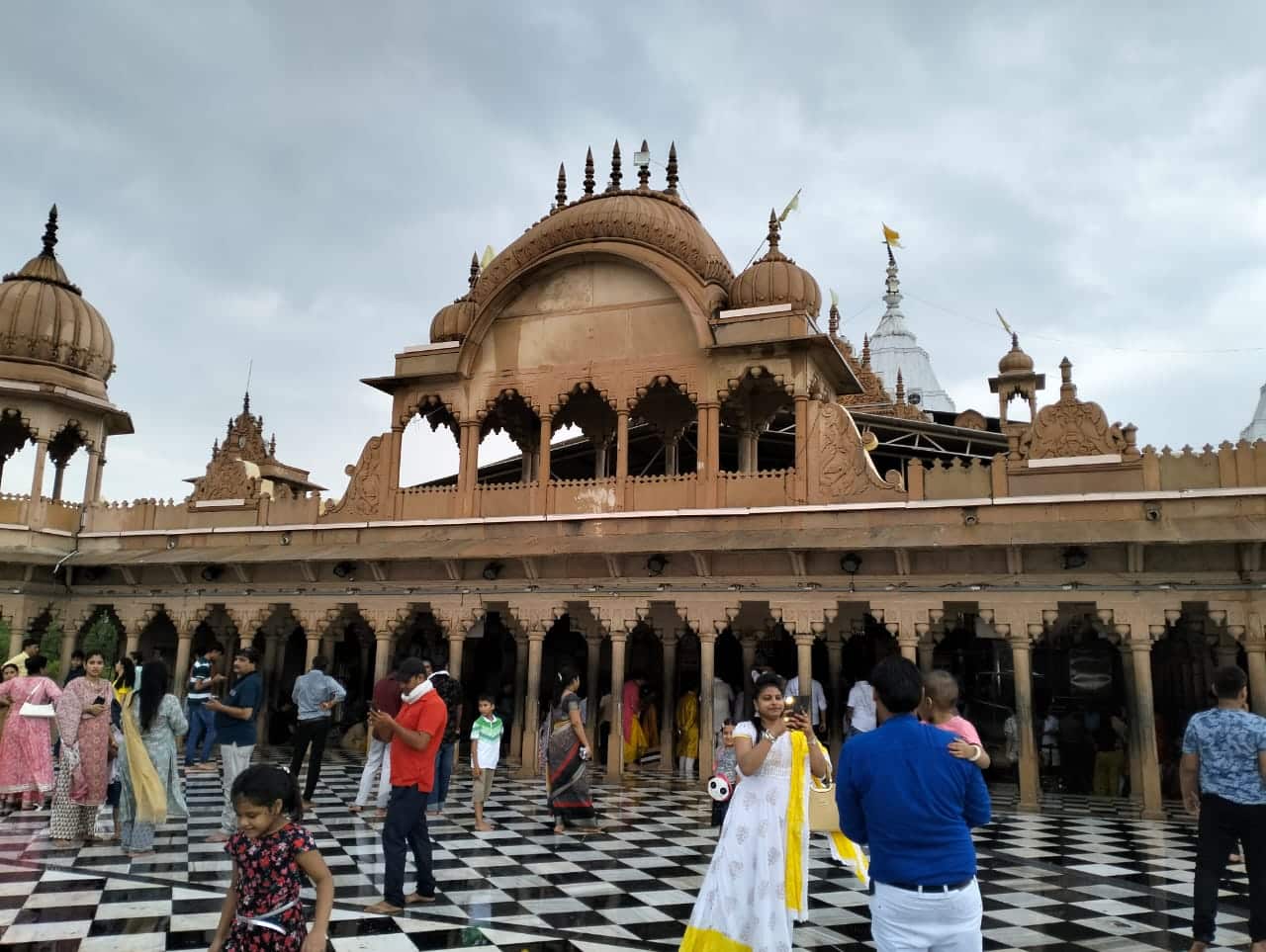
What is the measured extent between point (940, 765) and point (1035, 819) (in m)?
8.41

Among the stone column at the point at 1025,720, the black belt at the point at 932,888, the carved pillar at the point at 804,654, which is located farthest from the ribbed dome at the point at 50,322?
the black belt at the point at 932,888

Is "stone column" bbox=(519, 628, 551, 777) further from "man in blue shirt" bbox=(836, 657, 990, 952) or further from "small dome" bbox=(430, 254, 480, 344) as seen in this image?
"man in blue shirt" bbox=(836, 657, 990, 952)

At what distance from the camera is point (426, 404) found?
15688 mm

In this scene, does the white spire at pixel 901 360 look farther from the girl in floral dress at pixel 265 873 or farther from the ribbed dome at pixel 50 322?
the girl in floral dress at pixel 265 873

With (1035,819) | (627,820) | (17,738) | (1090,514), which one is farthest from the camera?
(1090,514)

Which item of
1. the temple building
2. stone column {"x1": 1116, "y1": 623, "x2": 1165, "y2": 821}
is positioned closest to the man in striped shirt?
the temple building

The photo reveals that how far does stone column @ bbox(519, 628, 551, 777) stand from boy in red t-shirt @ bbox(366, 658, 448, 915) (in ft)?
25.2

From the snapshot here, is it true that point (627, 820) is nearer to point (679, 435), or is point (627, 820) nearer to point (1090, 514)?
point (1090, 514)

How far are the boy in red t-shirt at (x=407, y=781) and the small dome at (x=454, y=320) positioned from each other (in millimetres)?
10264

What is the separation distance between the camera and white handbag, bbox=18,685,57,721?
27.9ft

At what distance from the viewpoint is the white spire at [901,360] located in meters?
40.4

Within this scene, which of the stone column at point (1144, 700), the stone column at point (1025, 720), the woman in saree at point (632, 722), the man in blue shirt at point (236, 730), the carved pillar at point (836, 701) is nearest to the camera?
the man in blue shirt at point (236, 730)

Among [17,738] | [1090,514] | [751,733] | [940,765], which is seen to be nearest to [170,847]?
[17,738]

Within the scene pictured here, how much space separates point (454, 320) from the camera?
15500mm
